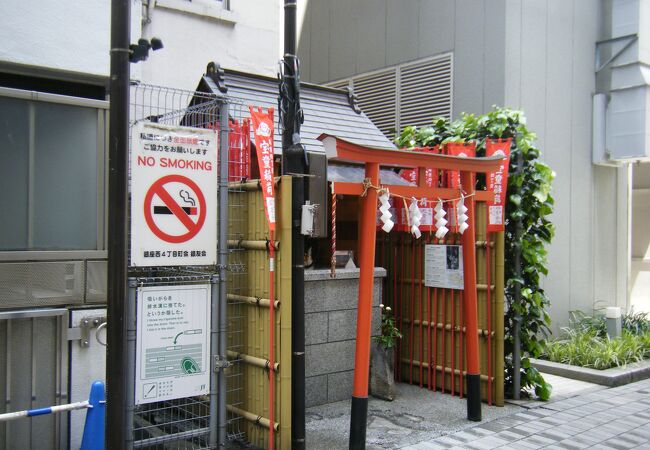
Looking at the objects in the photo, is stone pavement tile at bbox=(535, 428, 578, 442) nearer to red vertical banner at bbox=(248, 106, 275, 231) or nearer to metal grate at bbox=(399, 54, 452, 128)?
red vertical banner at bbox=(248, 106, 275, 231)

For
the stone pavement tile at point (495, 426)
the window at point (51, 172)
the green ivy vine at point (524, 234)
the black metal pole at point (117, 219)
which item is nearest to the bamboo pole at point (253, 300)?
the window at point (51, 172)

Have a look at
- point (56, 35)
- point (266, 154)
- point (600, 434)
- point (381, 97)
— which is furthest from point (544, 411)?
point (56, 35)

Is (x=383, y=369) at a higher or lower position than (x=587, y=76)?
lower

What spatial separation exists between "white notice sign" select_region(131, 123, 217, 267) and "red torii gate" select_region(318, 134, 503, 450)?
49.2 inches

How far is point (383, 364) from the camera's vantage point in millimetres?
8664

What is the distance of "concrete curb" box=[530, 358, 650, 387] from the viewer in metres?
9.92

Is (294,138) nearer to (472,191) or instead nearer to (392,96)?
(472,191)

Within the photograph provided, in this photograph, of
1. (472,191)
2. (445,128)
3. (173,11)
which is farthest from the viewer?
(173,11)

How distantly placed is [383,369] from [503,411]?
1647 mm

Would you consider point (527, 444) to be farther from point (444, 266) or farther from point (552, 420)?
point (444, 266)

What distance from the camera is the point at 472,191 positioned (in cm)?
795

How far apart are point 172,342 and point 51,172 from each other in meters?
2.08

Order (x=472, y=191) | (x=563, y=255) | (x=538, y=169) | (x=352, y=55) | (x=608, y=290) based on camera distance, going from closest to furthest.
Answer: (x=472, y=191) → (x=538, y=169) → (x=563, y=255) → (x=608, y=290) → (x=352, y=55)

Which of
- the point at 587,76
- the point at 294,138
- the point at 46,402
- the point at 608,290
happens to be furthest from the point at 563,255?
the point at 46,402
